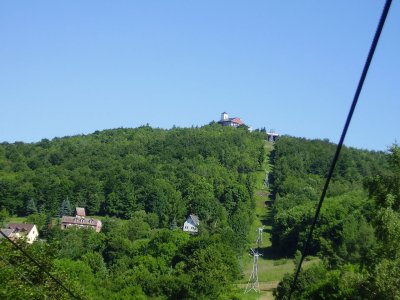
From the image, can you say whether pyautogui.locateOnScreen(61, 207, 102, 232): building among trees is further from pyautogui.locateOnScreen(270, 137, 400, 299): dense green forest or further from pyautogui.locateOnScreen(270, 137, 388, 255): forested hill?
pyautogui.locateOnScreen(270, 137, 388, 255): forested hill

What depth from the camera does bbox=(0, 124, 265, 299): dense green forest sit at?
5684 centimetres

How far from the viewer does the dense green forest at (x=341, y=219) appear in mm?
26281

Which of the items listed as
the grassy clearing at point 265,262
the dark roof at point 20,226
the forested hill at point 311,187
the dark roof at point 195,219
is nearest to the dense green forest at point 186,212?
the forested hill at point 311,187

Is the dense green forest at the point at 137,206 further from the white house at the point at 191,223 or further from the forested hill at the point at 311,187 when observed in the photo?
the forested hill at the point at 311,187

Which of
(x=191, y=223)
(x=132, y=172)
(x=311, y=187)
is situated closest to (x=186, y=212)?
(x=191, y=223)

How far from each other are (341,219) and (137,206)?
162 feet

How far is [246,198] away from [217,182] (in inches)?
517

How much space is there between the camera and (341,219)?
317ft

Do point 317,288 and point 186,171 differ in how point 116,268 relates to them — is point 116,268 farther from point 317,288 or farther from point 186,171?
point 186,171

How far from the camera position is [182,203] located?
133250 millimetres

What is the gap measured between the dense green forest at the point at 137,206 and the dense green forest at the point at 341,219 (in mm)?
8082

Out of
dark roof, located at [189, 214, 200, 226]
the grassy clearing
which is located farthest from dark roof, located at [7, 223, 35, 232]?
the grassy clearing

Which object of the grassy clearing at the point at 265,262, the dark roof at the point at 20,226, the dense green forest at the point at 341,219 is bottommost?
the dark roof at the point at 20,226

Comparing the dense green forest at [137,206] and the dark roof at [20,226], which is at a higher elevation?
the dense green forest at [137,206]
